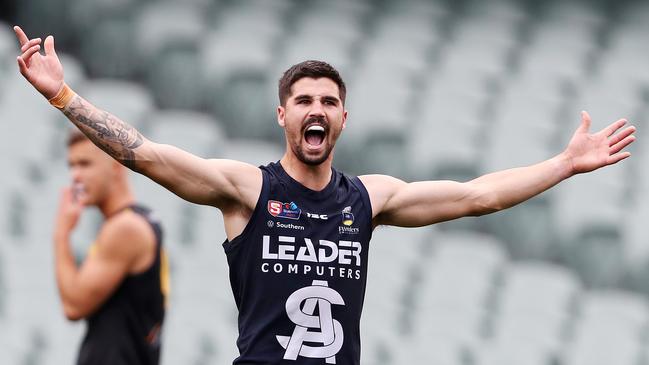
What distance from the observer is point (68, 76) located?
10.7m

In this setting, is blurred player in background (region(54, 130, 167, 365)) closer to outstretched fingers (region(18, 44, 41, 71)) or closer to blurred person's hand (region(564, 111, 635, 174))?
outstretched fingers (region(18, 44, 41, 71))

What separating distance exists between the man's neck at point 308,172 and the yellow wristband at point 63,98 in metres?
0.87

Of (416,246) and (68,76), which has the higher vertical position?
(68,76)

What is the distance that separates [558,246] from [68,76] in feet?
14.6

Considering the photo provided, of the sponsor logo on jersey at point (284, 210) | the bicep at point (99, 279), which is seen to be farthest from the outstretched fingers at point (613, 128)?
the bicep at point (99, 279)

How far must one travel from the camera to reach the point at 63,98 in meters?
4.52

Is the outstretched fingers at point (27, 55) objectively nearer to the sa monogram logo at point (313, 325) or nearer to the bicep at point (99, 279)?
the sa monogram logo at point (313, 325)

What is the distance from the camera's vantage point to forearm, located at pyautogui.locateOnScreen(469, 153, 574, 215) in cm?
505

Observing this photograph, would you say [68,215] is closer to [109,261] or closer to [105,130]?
[109,261]

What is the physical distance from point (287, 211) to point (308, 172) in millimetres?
209

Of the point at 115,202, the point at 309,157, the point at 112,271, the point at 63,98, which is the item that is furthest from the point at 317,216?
the point at 115,202

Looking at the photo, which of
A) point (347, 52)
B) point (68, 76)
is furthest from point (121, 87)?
point (347, 52)

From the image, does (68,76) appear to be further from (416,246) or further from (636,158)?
(636,158)

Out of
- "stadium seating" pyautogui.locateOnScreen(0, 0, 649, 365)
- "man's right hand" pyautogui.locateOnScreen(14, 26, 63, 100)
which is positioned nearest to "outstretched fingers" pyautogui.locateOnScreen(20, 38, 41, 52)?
"man's right hand" pyautogui.locateOnScreen(14, 26, 63, 100)
